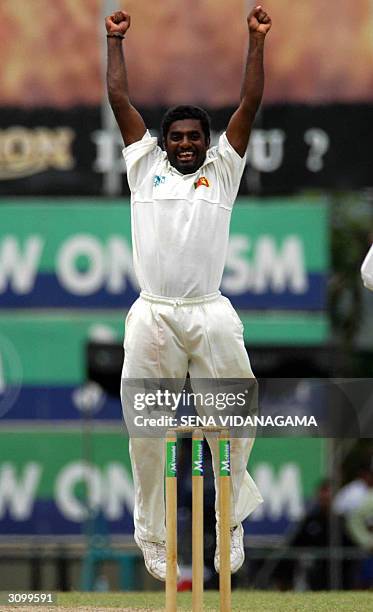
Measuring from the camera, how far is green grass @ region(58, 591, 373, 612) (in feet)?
27.0

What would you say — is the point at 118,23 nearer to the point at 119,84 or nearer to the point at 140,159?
the point at 119,84

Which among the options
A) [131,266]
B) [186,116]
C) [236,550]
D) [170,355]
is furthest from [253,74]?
[131,266]

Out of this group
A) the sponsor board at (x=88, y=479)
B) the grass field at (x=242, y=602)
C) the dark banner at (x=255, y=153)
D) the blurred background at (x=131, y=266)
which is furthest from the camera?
the dark banner at (x=255, y=153)

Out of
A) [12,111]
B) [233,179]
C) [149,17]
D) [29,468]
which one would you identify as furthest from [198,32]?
[233,179]

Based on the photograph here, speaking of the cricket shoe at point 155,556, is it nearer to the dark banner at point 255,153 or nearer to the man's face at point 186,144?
the man's face at point 186,144

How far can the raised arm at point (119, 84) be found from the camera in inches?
306

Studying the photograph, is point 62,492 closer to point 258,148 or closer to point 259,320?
point 259,320

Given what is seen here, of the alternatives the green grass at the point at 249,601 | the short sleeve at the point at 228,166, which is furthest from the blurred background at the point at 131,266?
the short sleeve at the point at 228,166

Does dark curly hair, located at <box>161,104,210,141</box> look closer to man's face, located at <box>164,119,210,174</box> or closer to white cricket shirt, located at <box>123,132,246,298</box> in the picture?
man's face, located at <box>164,119,210,174</box>

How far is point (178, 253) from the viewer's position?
7.62 meters

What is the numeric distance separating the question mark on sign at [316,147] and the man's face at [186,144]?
19.1 feet

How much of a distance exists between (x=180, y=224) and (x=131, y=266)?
221 inches

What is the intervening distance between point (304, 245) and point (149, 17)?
227cm

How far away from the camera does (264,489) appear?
1291 cm
